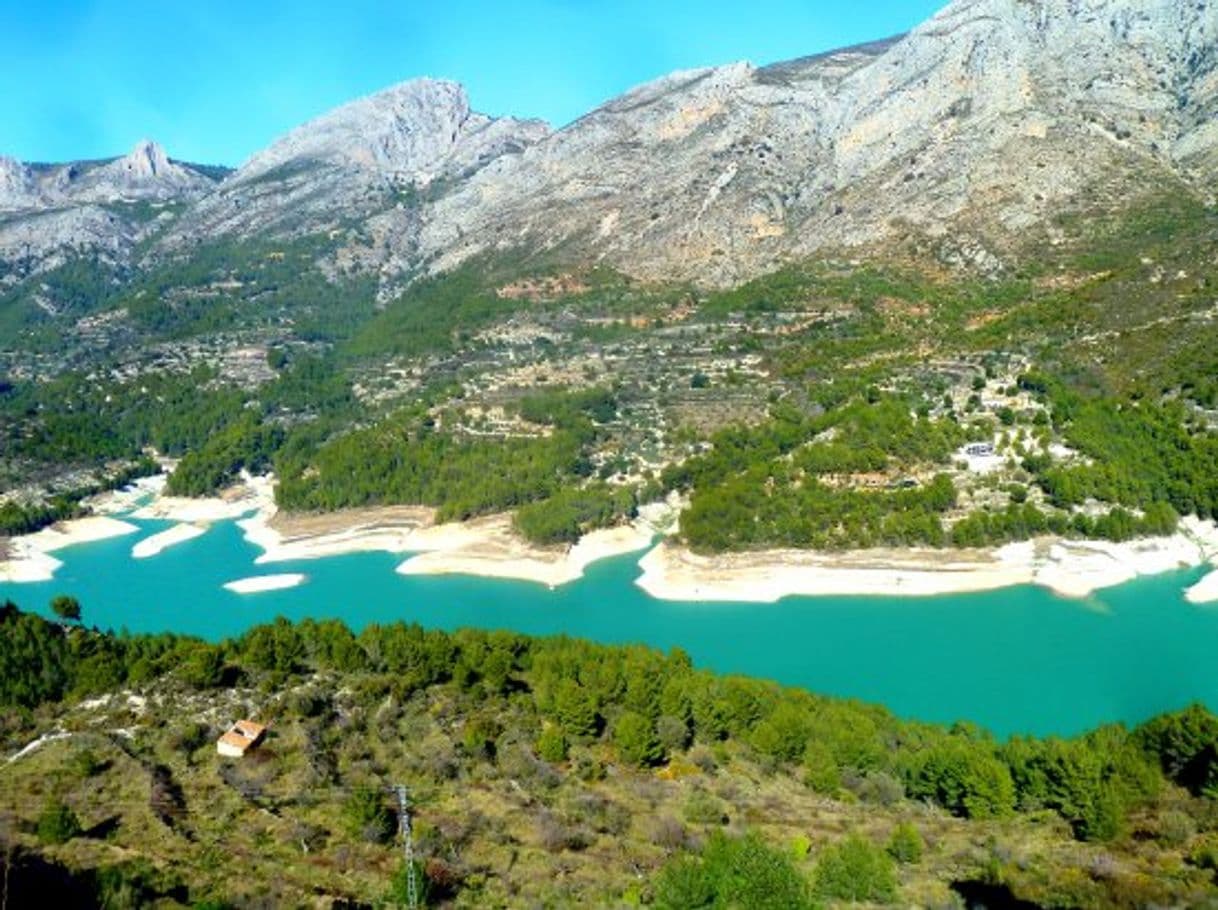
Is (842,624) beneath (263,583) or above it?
beneath

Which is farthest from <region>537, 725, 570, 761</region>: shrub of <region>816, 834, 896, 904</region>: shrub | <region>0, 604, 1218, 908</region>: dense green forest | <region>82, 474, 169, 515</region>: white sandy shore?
<region>82, 474, 169, 515</region>: white sandy shore

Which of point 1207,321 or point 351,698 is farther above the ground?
point 1207,321

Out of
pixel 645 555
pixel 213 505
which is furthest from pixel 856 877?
pixel 213 505

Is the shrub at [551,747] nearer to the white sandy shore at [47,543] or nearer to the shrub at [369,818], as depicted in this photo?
the shrub at [369,818]

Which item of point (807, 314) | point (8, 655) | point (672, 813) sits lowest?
point (672, 813)

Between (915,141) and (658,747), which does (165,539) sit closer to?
(658,747)

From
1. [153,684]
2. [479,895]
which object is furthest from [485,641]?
[479,895]

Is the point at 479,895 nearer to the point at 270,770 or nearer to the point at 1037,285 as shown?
the point at 270,770

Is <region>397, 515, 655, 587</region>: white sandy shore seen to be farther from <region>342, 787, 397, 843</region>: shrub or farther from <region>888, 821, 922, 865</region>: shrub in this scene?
<region>888, 821, 922, 865</region>: shrub
